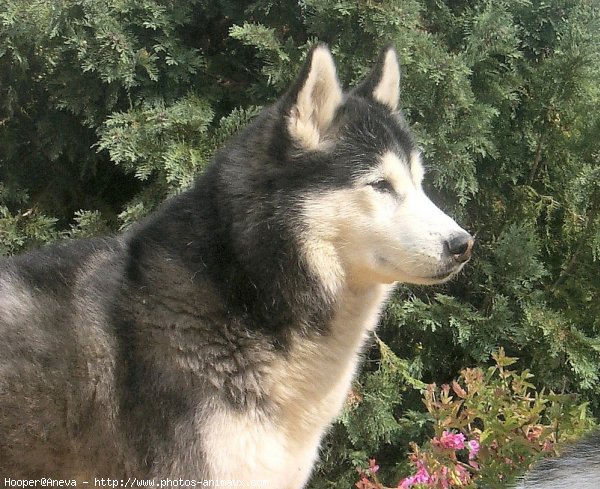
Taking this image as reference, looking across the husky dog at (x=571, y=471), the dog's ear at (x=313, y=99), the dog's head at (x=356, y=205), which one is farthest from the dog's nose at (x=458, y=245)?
the husky dog at (x=571, y=471)

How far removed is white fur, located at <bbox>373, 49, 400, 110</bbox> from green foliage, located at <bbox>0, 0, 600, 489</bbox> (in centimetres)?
105

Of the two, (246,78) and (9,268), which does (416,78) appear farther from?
(9,268)

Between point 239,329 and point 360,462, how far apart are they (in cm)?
200

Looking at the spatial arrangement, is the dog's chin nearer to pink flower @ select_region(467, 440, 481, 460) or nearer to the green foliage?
pink flower @ select_region(467, 440, 481, 460)

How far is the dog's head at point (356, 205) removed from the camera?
1994mm

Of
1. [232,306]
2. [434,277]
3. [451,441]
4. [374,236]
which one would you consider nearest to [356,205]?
[374,236]

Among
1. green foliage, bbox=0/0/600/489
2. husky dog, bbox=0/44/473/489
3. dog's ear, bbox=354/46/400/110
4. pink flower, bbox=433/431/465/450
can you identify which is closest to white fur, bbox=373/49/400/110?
dog's ear, bbox=354/46/400/110

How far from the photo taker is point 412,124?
369cm

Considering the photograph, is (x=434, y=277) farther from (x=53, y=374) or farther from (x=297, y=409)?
(x=53, y=374)

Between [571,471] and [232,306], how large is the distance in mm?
1101

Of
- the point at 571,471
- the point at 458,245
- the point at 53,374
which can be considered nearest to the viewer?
the point at 571,471

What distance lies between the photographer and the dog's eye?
210 cm

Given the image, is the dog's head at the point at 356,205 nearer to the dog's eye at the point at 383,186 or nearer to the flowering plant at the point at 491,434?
the dog's eye at the point at 383,186

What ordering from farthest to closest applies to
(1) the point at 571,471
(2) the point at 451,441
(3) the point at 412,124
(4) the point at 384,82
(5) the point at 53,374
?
(3) the point at 412,124 < (2) the point at 451,441 < (4) the point at 384,82 < (5) the point at 53,374 < (1) the point at 571,471
